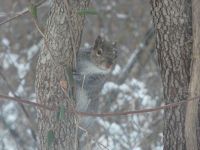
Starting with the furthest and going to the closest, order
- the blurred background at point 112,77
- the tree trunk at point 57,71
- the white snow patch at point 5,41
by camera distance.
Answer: the white snow patch at point 5,41
the blurred background at point 112,77
the tree trunk at point 57,71

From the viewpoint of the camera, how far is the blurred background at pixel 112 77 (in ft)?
17.2

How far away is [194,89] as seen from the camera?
2.77 meters

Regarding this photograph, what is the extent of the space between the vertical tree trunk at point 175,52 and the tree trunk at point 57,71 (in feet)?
1.38

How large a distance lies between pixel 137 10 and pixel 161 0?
4376mm

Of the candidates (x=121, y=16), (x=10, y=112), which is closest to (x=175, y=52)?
(x=10, y=112)

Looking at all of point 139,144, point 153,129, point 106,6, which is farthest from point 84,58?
point 106,6

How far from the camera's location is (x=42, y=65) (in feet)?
9.17

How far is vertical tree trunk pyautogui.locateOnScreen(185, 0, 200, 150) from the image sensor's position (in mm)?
2750

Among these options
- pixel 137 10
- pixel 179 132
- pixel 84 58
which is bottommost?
pixel 179 132

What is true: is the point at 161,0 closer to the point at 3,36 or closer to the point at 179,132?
the point at 179,132

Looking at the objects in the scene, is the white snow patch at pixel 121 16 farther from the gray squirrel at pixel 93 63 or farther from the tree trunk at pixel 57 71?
the tree trunk at pixel 57 71

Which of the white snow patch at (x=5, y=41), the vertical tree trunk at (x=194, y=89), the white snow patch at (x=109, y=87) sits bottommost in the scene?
the vertical tree trunk at (x=194, y=89)

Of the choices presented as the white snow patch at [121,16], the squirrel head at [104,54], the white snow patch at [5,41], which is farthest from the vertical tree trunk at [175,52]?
the white snow patch at [121,16]

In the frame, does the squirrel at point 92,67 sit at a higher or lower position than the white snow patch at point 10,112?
lower
